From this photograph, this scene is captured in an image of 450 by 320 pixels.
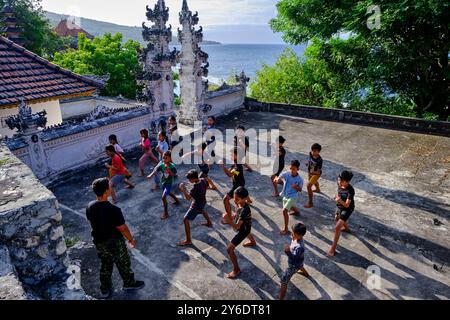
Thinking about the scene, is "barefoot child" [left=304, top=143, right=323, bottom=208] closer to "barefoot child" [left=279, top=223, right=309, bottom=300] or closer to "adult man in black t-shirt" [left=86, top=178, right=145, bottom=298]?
"barefoot child" [left=279, top=223, right=309, bottom=300]

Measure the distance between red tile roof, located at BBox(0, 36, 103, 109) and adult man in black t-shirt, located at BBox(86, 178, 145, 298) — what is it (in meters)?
6.68

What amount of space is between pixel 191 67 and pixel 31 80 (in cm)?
702

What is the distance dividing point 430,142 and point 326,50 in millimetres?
8553

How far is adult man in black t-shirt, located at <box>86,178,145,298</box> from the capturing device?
5.05 m

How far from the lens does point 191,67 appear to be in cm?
1575

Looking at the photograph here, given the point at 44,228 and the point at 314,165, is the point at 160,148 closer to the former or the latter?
the point at 314,165

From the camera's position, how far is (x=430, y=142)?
44.6 feet

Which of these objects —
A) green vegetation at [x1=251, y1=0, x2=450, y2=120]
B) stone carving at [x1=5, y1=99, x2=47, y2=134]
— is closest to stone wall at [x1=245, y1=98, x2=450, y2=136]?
green vegetation at [x1=251, y1=0, x2=450, y2=120]

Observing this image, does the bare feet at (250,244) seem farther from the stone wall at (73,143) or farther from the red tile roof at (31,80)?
the red tile roof at (31,80)

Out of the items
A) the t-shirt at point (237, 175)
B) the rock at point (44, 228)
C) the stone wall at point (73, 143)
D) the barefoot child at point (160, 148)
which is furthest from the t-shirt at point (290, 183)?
the stone wall at point (73, 143)

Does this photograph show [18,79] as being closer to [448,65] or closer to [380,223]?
[380,223]

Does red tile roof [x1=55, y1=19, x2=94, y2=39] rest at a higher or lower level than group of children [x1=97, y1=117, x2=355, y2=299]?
higher

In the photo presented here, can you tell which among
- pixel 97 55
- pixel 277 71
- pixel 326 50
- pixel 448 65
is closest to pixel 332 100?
pixel 326 50

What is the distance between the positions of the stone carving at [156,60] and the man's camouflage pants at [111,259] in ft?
28.6
